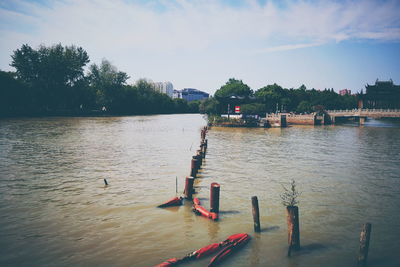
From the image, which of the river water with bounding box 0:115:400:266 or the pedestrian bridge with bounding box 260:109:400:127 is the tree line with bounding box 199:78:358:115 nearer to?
the pedestrian bridge with bounding box 260:109:400:127

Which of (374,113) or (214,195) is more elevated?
(374,113)

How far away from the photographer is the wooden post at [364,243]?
7.67m

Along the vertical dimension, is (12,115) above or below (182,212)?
above

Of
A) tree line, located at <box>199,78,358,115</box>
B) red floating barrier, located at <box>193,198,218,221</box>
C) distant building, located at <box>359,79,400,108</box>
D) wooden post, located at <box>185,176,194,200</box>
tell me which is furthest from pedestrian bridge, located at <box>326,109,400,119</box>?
red floating barrier, located at <box>193,198,218,221</box>

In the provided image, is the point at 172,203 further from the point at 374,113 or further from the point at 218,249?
the point at 374,113

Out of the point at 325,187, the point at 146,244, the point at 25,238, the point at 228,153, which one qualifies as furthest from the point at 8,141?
the point at 325,187

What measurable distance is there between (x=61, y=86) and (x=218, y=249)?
87362 mm

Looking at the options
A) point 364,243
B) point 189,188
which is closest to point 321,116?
point 189,188

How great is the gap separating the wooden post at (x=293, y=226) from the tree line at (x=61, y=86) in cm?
7575

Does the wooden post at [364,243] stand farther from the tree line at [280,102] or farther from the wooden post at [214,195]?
the tree line at [280,102]

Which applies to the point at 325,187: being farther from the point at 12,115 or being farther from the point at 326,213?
the point at 12,115

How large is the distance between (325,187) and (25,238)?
14906 mm

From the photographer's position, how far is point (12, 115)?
226 feet

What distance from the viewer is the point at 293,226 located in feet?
28.9
